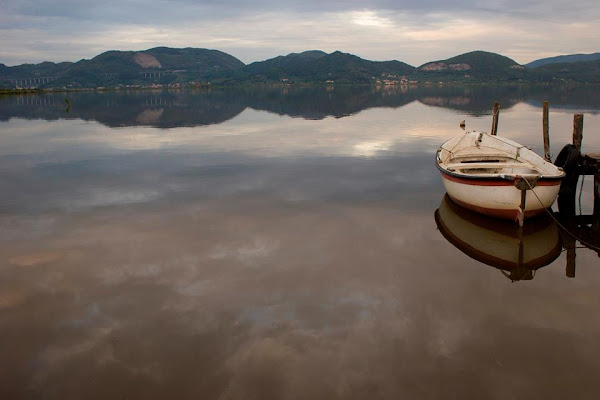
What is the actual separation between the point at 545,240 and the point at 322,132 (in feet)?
92.2

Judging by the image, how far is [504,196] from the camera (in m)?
13.5

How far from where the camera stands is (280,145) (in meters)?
31.8

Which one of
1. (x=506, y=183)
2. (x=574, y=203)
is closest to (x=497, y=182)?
(x=506, y=183)

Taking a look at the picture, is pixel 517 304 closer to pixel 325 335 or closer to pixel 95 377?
pixel 325 335

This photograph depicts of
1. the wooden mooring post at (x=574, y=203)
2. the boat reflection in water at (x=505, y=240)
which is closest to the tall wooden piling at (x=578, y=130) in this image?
the wooden mooring post at (x=574, y=203)

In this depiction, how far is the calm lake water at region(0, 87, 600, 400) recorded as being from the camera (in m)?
6.99

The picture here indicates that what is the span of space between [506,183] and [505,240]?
1.80 m

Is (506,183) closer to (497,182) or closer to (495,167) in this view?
(497,182)

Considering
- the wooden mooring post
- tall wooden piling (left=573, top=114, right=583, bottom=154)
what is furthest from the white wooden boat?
tall wooden piling (left=573, top=114, right=583, bottom=154)

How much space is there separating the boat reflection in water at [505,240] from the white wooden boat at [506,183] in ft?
1.41

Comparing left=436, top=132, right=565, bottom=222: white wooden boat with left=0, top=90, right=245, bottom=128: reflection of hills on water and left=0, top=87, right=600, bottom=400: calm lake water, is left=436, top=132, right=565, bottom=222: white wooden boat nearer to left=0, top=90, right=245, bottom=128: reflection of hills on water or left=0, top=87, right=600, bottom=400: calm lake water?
left=0, top=87, right=600, bottom=400: calm lake water

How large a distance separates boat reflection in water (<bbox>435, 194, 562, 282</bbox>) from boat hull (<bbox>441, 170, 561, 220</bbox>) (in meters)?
0.45

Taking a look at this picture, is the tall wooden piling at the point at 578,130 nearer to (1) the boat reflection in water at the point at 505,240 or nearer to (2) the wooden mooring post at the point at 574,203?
(2) the wooden mooring post at the point at 574,203

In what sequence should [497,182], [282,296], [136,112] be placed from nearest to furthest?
[282,296]
[497,182]
[136,112]
